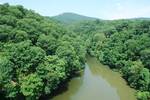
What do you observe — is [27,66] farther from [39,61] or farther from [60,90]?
[60,90]

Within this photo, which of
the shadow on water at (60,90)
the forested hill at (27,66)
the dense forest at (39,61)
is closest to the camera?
the forested hill at (27,66)

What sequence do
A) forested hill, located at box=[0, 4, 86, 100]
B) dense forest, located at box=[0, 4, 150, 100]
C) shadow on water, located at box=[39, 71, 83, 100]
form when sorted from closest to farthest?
forested hill, located at box=[0, 4, 86, 100] → dense forest, located at box=[0, 4, 150, 100] → shadow on water, located at box=[39, 71, 83, 100]

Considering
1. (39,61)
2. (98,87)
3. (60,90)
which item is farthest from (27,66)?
(98,87)

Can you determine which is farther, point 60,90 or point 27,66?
point 60,90

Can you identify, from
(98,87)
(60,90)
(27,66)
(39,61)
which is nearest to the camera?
(27,66)

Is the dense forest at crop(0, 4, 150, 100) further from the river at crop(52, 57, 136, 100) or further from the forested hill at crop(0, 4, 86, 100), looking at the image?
the river at crop(52, 57, 136, 100)

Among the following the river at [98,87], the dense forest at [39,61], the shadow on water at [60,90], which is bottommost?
the river at [98,87]

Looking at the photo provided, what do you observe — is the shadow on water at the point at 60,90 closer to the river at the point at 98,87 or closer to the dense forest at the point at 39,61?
the river at the point at 98,87

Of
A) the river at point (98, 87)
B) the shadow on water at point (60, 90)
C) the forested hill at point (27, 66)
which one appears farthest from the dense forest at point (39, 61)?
the river at point (98, 87)

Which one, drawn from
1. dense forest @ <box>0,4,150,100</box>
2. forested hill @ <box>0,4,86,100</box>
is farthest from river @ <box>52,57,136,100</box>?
forested hill @ <box>0,4,86,100</box>
